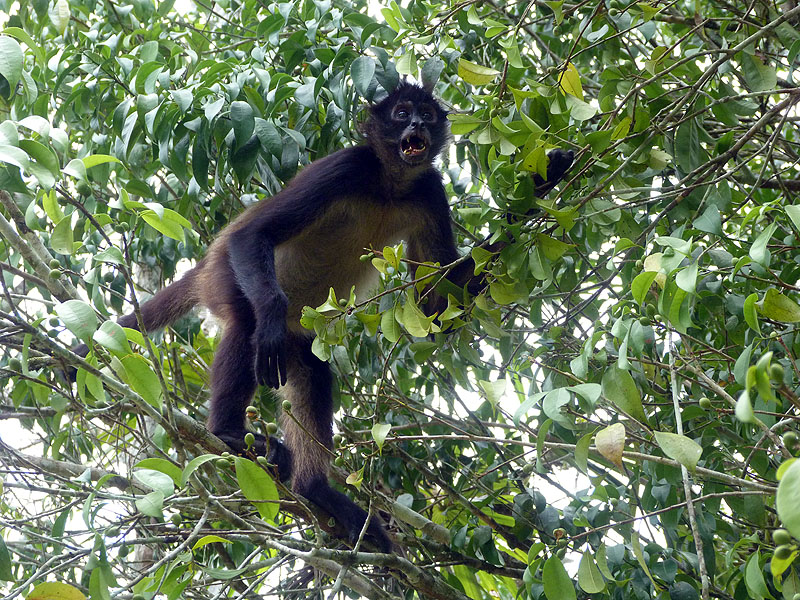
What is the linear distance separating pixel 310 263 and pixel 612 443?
2986 millimetres

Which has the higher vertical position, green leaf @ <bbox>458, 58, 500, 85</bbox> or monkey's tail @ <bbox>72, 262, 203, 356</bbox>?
monkey's tail @ <bbox>72, 262, 203, 356</bbox>

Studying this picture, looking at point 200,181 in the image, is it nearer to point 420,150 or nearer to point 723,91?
point 420,150

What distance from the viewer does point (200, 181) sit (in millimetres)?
3256

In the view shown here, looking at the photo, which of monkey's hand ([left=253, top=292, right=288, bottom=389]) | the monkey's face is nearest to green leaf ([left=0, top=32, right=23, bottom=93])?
monkey's hand ([left=253, top=292, right=288, bottom=389])

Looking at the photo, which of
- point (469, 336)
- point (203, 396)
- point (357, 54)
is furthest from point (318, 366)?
point (357, 54)

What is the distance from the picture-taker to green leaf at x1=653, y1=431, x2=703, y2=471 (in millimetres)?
1592

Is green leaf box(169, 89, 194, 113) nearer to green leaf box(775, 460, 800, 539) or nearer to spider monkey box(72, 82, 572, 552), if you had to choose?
spider monkey box(72, 82, 572, 552)

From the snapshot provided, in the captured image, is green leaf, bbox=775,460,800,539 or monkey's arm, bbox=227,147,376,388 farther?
monkey's arm, bbox=227,147,376,388

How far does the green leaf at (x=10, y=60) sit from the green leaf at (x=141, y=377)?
693 mm

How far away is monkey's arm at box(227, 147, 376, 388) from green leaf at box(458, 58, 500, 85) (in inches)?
53.4

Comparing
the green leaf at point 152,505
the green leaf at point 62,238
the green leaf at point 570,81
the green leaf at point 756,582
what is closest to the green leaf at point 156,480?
the green leaf at point 152,505

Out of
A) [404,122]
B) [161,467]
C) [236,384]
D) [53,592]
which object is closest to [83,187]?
[161,467]

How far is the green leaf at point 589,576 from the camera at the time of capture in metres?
2.25

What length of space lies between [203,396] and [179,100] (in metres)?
2.21
